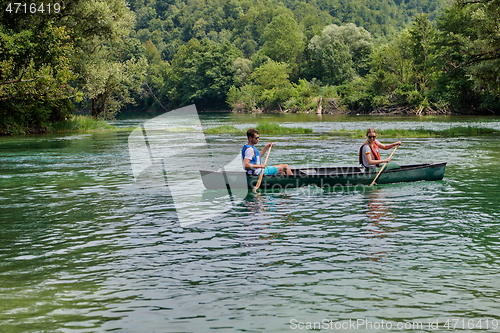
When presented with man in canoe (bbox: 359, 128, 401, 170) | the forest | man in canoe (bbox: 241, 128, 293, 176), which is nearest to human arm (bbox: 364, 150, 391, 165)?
man in canoe (bbox: 359, 128, 401, 170)

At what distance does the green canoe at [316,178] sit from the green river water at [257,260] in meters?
0.34

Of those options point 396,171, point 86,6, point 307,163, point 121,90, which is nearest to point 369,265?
point 396,171

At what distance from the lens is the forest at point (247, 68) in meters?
36.3

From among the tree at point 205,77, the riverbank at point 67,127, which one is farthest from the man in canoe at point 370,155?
the tree at point 205,77

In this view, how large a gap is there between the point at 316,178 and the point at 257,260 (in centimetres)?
772

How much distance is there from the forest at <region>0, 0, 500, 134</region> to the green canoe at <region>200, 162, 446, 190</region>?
723 inches

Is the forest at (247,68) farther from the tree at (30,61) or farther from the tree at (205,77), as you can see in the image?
the tree at (205,77)

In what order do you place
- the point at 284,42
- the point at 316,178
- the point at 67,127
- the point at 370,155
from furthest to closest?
the point at 284,42, the point at 67,127, the point at 370,155, the point at 316,178

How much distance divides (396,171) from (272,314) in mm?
11584

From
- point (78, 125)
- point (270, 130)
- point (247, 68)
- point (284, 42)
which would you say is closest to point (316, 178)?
point (270, 130)

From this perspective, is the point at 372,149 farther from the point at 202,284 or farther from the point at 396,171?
the point at 202,284

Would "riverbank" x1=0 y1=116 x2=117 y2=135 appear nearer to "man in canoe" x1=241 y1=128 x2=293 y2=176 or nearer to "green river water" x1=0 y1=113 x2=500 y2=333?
"green river water" x1=0 y1=113 x2=500 y2=333

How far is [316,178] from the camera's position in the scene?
1766 centimetres

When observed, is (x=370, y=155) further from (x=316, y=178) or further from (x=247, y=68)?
(x=247, y=68)
